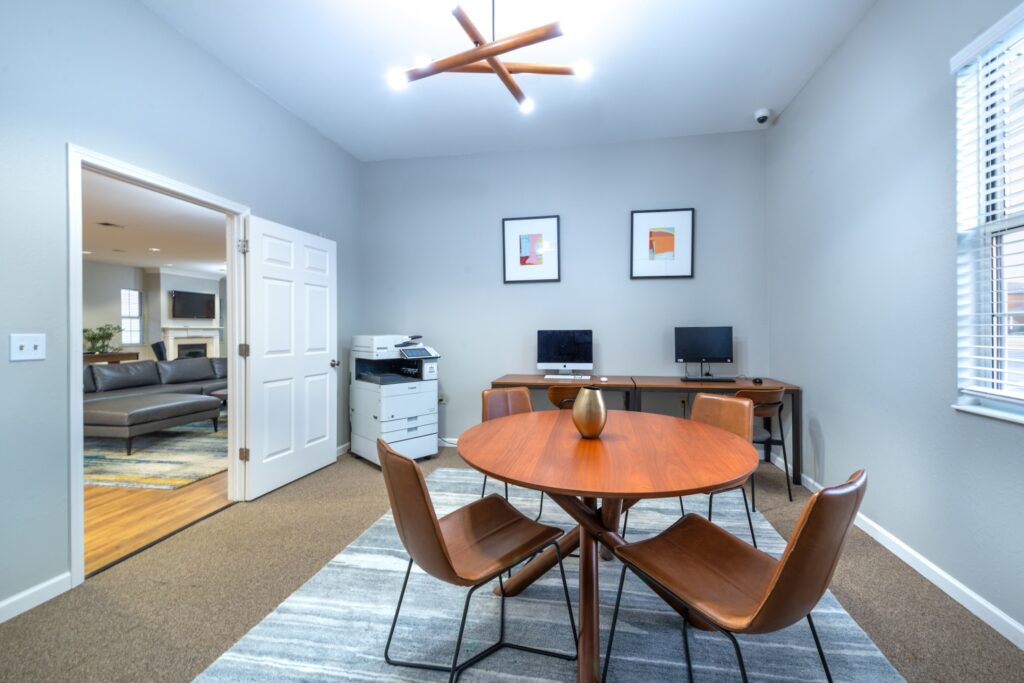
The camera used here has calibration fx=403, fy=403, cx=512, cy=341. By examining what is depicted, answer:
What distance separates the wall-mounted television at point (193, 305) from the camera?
9211 mm

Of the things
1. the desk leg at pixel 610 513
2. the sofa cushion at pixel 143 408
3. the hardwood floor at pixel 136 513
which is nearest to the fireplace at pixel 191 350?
the sofa cushion at pixel 143 408

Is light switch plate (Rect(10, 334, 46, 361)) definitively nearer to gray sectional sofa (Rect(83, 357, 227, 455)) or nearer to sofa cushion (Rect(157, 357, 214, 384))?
gray sectional sofa (Rect(83, 357, 227, 455))

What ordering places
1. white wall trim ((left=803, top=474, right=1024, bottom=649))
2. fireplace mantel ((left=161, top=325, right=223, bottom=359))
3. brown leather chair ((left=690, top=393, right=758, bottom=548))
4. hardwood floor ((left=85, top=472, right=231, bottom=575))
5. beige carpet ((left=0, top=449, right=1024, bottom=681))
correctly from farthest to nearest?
fireplace mantel ((left=161, top=325, right=223, bottom=359)) < hardwood floor ((left=85, top=472, right=231, bottom=575)) < brown leather chair ((left=690, top=393, right=758, bottom=548)) < white wall trim ((left=803, top=474, right=1024, bottom=649)) < beige carpet ((left=0, top=449, right=1024, bottom=681))

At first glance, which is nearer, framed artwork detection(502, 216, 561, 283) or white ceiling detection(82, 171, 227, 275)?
framed artwork detection(502, 216, 561, 283)

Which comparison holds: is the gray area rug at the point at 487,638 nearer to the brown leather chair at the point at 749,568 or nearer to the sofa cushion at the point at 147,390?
the brown leather chair at the point at 749,568

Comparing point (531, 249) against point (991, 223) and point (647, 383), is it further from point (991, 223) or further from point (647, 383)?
point (991, 223)

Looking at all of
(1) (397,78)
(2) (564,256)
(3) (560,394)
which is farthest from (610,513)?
(2) (564,256)

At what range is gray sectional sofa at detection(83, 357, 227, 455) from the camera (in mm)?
3922

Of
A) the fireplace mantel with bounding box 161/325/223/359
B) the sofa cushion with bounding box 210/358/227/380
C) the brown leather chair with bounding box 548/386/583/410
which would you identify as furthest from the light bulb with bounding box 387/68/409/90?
the fireplace mantel with bounding box 161/325/223/359

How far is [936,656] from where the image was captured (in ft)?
4.82

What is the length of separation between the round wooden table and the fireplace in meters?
10.4

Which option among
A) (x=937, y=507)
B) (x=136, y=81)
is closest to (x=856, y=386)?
(x=937, y=507)

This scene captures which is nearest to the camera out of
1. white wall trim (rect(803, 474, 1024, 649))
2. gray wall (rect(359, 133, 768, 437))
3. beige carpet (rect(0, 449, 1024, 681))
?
beige carpet (rect(0, 449, 1024, 681))

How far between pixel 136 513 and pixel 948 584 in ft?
14.9
